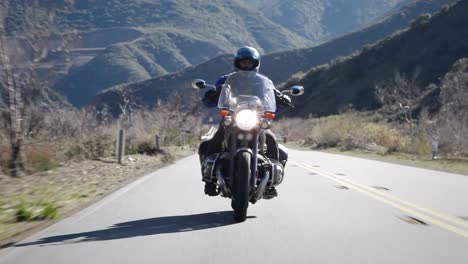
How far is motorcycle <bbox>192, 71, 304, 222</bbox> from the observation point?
294 inches

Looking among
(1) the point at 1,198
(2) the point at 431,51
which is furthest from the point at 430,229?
(2) the point at 431,51

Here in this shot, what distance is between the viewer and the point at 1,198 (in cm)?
986

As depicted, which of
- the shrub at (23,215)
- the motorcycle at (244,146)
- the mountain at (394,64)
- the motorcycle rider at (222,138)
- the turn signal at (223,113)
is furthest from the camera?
the mountain at (394,64)

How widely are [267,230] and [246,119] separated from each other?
54.1 inches

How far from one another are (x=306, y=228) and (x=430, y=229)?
1.37 m

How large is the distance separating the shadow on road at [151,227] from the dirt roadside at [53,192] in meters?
0.54

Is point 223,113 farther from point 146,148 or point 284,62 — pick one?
point 284,62

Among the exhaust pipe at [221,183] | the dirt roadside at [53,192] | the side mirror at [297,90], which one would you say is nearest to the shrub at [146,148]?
the dirt roadside at [53,192]

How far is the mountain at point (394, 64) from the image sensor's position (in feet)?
235

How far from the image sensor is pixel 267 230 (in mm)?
6996

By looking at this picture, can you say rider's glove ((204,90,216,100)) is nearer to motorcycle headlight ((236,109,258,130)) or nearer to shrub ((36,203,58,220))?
motorcycle headlight ((236,109,258,130))

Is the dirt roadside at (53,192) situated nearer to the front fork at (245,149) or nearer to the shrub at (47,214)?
the shrub at (47,214)

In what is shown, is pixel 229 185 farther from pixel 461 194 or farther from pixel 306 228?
pixel 461 194

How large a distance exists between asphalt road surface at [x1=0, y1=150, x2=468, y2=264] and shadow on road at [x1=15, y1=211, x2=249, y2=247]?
0.04ft
